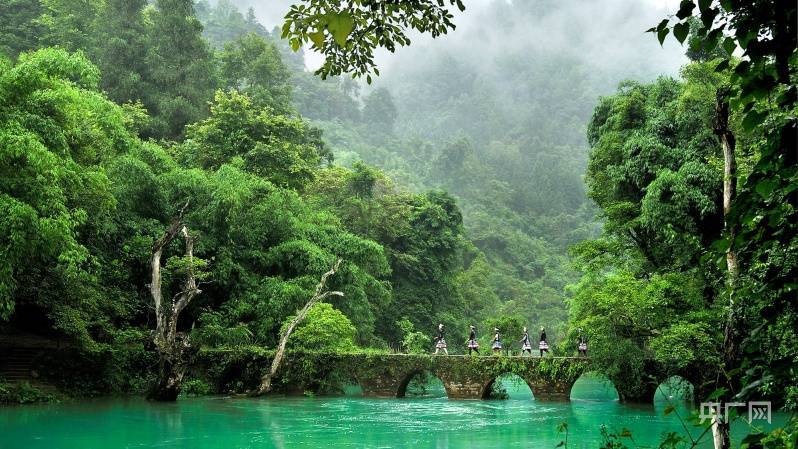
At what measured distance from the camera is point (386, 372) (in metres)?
21.8

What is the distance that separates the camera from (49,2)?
28594 mm

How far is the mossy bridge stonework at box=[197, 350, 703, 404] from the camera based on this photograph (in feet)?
65.1

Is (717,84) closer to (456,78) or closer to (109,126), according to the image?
(109,126)

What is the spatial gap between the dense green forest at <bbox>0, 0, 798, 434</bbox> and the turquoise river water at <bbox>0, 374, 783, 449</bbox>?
185 centimetres

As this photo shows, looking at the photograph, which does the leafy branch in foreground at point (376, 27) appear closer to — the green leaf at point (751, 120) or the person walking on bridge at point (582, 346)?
the green leaf at point (751, 120)

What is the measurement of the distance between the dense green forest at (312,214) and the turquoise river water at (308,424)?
6.06ft

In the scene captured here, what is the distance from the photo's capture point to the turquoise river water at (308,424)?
1138 centimetres

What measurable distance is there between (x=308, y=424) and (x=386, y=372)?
25.6 ft

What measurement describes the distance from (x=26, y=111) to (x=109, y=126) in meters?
5.31

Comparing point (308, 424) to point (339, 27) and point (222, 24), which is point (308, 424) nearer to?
point (339, 27)

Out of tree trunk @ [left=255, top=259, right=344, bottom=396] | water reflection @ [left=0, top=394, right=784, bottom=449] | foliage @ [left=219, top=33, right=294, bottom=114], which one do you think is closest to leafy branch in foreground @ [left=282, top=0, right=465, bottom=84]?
water reflection @ [left=0, top=394, right=784, bottom=449]

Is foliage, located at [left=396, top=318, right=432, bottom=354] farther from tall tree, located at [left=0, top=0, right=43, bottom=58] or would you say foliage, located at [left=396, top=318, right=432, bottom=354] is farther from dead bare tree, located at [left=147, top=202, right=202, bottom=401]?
tall tree, located at [left=0, top=0, right=43, bottom=58]

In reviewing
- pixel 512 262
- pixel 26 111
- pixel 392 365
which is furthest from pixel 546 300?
pixel 26 111

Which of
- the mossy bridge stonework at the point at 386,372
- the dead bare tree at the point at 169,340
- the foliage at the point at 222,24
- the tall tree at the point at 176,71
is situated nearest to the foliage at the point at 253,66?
the tall tree at the point at 176,71
